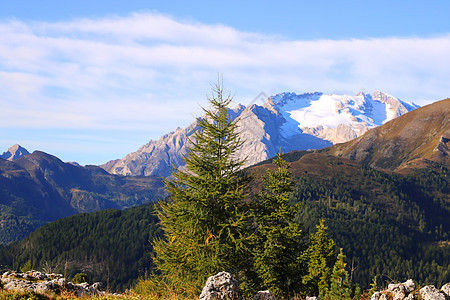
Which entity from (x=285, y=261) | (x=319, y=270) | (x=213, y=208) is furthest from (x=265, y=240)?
(x=213, y=208)

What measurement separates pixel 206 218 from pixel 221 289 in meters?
14.2

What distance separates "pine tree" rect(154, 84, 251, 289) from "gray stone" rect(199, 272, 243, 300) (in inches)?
469

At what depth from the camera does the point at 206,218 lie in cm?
2786

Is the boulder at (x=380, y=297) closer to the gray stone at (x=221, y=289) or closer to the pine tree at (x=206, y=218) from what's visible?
the gray stone at (x=221, y=289)

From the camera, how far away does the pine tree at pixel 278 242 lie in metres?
32.0

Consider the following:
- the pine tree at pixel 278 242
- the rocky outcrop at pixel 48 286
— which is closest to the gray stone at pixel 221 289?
the rocky outcrop at pixel 48 286

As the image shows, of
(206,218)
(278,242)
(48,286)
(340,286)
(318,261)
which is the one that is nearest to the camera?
(340,286)

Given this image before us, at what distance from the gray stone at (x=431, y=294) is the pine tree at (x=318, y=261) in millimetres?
15056

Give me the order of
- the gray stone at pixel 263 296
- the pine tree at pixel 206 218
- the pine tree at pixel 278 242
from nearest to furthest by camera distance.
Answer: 1. the gray stone at pixel 263 296
2. the pine tree at pixel 206 218
3. the pine tree at pixel 278 242

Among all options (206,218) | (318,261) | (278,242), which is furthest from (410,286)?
(278,242)

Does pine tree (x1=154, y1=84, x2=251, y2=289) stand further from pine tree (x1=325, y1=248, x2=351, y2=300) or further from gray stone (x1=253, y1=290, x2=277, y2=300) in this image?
gray stone (x1=253, y1=290, x2=277, y2=300)

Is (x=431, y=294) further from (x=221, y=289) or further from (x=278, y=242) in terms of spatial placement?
(x=278, y=242)

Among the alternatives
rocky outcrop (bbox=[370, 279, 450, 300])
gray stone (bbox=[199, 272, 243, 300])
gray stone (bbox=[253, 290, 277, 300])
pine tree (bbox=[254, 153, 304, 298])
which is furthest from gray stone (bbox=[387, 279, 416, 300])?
pine tree (bbox=[254, 153, 304, 298])

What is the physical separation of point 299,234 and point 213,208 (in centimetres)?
1068
